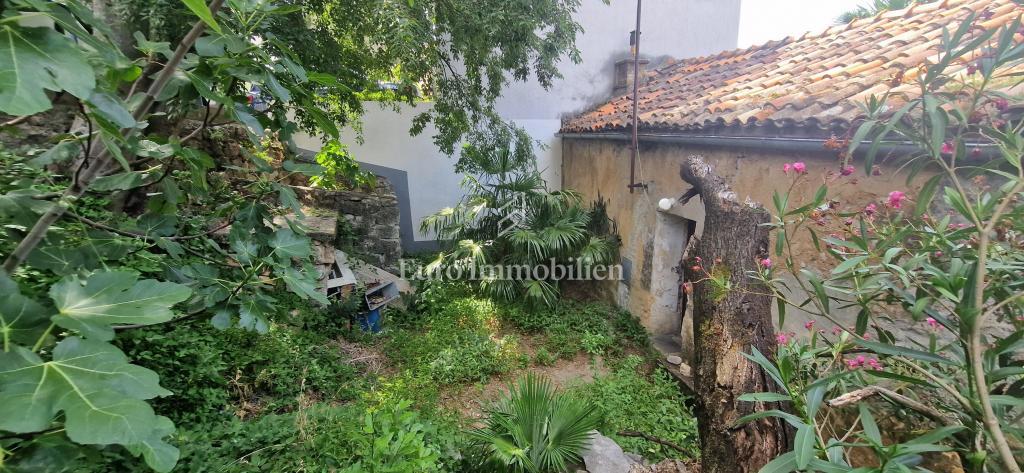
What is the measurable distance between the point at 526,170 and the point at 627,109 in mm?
1706

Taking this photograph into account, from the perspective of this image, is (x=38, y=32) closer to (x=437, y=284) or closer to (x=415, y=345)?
(x=415, y=345)

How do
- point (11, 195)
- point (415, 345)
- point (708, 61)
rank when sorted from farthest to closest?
point (708, 61)
point (415, 345)
point (11, 195)

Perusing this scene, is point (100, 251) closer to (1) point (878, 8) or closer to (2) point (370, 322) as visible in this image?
(2) point (370, 322)

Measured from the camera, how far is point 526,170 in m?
6.30

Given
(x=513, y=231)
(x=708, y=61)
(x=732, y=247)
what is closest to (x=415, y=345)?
(x=513, y=231)

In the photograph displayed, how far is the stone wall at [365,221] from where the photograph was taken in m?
6.25

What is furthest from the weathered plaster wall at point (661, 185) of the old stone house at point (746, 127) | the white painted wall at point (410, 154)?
the white painted wall at point (410, 154)

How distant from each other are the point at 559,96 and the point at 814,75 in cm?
468

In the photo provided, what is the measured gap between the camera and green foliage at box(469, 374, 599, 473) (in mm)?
2510

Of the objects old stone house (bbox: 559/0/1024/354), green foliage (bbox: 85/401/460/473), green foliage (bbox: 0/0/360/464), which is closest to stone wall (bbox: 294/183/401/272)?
old stone house (bbox: 559/0/1024/354)

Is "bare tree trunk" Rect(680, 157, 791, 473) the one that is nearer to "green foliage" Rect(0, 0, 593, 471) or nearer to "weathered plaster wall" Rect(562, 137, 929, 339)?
"weathered plaster wall" Rect(562, 137, 929, 339)

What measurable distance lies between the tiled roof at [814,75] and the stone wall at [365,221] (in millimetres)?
3390

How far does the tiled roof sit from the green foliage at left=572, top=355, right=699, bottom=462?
2.50 metres

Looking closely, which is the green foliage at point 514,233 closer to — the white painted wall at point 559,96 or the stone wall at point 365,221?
the stone wall at point 365,221
